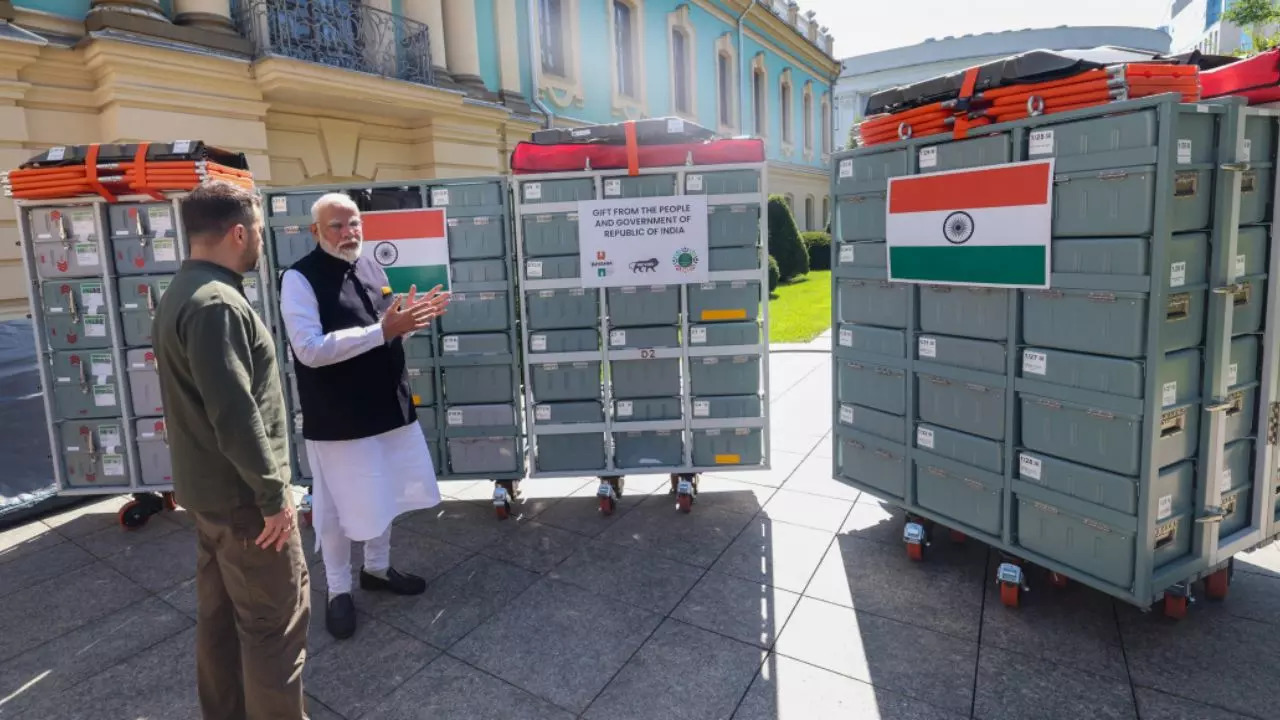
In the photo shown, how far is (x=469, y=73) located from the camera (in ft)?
43.0

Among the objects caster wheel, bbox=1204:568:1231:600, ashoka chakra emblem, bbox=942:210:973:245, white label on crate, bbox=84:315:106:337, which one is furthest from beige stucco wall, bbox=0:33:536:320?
caster wheel, bbox=1204:568:1231:600

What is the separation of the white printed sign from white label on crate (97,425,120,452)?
156 inches

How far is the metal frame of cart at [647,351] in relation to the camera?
5023 millimetres

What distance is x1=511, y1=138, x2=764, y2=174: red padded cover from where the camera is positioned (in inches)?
197

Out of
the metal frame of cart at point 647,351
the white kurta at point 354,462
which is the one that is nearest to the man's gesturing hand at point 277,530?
the white kurta at point 354,462

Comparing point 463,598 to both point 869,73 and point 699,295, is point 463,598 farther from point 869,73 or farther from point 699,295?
point 869,73

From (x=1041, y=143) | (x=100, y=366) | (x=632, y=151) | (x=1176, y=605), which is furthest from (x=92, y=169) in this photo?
(x=1176, y=605)

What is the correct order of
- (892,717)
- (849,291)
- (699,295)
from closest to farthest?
(892,717), (849,291), (699,295)

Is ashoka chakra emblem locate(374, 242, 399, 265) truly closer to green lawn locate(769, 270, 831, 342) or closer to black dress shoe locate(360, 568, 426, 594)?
black dress shoe locate(360, 568, 426, 594)

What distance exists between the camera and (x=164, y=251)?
5.38m

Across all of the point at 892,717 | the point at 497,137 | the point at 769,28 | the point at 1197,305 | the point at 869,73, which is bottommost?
the point at 892,717

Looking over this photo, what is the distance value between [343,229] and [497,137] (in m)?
10.7

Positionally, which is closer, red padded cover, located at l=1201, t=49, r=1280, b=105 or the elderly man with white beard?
red padded cover, located at l=1201, t=49, r=1280, b=105

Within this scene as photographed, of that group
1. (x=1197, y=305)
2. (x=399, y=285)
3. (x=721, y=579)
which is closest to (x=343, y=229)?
(x=399, y=285)
